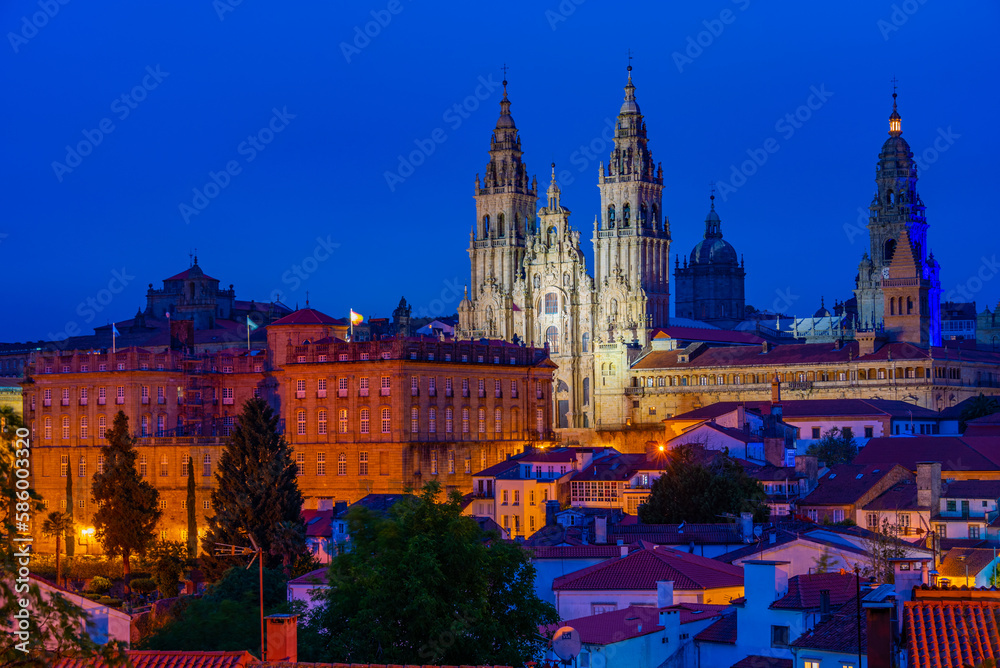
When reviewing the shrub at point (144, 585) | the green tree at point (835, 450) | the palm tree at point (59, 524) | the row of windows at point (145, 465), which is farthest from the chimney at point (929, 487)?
the row of windows at point (145, 465)

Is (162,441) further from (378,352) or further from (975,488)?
(975,488)

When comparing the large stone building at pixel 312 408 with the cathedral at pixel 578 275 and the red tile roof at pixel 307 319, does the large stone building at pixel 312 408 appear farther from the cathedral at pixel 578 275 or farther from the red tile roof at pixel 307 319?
the cathedral at pixel 578 275

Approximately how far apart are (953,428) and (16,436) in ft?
340

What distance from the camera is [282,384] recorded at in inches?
4380

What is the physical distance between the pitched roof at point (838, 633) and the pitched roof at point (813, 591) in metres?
1.10

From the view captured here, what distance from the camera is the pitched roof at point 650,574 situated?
169 feet

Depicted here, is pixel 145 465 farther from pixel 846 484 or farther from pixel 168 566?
pixel 846 484

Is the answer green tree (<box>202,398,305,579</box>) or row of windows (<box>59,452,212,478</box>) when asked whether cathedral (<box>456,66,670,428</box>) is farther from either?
green tree (<box>202,398,305,579</box>)

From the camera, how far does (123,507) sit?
3617 inches

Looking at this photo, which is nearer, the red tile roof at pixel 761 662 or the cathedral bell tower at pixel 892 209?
the red tile roof at pixel 761 662

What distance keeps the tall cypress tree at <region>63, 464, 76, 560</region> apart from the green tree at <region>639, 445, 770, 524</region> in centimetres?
3977

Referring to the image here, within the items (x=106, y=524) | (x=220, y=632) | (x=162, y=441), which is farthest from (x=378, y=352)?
(x=220, y=632)

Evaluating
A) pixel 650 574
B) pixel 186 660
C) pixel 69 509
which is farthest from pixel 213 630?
pixel 69 509

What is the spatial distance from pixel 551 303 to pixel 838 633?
407ft
